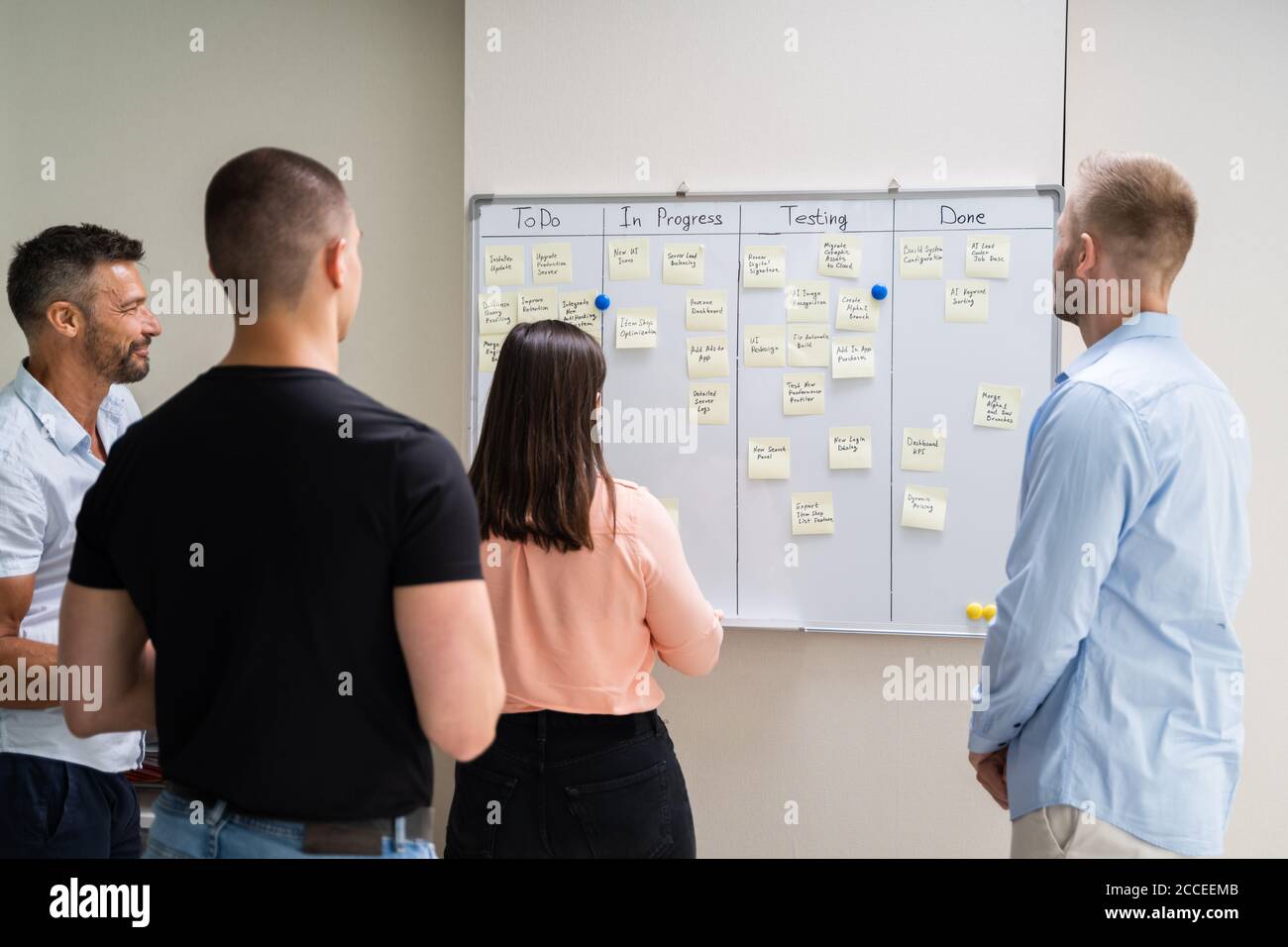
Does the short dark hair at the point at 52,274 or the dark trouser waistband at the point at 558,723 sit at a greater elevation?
the short dark hair at the point at 52,274

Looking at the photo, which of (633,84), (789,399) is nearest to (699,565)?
→ (789,399)

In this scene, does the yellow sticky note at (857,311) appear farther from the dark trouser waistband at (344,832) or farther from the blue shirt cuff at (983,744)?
the dark trouser waistband at (344,832)

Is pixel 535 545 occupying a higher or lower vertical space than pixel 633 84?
lower

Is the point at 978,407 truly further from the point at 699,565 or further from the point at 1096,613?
the point at 1096,613

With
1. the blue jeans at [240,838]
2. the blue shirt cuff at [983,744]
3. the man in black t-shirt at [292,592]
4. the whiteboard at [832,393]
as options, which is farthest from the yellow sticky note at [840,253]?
the blue jeans at [240,838]

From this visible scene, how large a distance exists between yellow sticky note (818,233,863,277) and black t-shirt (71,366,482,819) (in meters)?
1.86

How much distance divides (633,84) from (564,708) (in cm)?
181

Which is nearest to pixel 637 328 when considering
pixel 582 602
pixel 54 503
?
pixel 582 602

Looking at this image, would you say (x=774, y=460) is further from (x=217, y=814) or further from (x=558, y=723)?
(x=217, y=814)

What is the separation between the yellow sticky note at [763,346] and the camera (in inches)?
109

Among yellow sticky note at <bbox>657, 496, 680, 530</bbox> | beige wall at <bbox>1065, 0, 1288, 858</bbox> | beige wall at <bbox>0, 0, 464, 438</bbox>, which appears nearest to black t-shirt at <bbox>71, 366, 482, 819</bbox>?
yellow sticky note at <bbox>657, 496, 680, 530</bbox>

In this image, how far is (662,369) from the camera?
280 cm

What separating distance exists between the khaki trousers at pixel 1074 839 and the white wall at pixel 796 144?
1198mm

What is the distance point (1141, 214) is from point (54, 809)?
208cm
